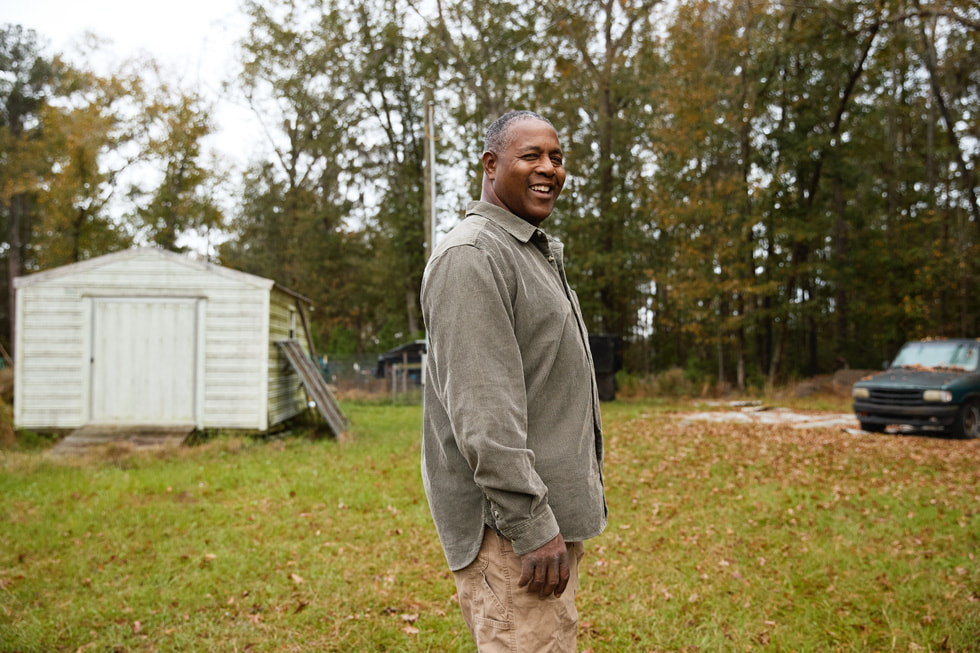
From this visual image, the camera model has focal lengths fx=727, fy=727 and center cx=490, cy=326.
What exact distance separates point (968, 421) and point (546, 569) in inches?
509

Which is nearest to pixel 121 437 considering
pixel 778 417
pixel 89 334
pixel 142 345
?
pixel 142 345

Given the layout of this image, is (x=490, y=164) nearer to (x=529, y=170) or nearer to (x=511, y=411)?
(x=529, y=170)

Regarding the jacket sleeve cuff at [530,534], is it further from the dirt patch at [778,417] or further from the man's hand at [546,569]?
the dirt patch at [778,417]

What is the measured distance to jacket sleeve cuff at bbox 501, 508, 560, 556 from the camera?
1.69 metres

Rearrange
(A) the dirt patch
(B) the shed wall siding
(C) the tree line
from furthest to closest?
(C) the tree line → (A) the dirt patch → (B) the shed wall siding

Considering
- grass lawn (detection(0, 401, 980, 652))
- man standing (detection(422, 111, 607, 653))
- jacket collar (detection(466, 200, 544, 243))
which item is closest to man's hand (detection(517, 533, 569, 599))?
man standing (detection(422, 111, 607, 653))

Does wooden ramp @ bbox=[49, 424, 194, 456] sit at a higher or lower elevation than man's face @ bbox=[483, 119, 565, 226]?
lower

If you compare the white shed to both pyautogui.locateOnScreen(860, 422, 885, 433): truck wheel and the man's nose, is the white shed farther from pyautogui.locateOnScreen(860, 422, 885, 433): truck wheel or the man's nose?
the man's nose

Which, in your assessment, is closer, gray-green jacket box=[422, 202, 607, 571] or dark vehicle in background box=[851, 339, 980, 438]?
gray-green jacket box=[422, 202, 607, 571]

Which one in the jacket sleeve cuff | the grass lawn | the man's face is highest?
the man's face

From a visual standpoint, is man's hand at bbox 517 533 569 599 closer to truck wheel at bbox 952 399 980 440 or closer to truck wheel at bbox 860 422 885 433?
truck wheel at bbox 952 399 980 440

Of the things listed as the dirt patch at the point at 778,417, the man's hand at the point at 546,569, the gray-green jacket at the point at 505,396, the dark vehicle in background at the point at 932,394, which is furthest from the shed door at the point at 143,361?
the dark vehicle in background at the point at 932,394

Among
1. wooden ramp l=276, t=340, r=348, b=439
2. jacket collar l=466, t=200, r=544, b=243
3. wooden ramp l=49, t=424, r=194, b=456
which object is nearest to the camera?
jacket collar l=466, t=200, r=544, b=243

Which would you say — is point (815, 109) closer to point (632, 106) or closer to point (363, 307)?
point (632, 106)
